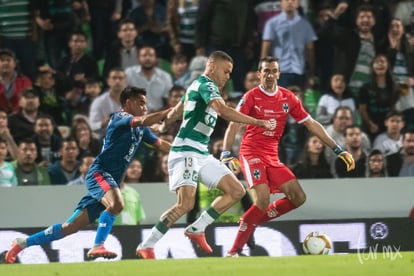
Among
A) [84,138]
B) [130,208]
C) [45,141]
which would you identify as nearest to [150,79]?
[84,138]

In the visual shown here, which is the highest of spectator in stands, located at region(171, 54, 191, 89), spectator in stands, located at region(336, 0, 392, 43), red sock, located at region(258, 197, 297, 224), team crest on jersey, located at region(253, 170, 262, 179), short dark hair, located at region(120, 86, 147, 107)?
spectator in stands, located at region(336, 0, 392, 43)

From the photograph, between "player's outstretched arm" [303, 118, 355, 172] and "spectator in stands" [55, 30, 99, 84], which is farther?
"spectator in stands" [55, 30, 99, 84]

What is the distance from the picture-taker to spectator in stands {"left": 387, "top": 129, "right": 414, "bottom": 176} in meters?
15.1

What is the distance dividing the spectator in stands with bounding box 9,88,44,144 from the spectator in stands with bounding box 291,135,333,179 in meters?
3.27

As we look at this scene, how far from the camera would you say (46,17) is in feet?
56.1

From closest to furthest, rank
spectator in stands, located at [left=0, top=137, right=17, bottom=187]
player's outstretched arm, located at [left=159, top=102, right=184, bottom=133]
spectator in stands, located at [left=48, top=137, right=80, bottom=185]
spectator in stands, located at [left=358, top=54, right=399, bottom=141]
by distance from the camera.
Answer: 1. player's outstretched arm, located at [left=159, top=102, right=184, bottom=133]
2. spectator in stands, located at [left=0, top=137, right=17, bottom=187]
3. spectator in stands, located at [left=48, top=137, right=80, bottom=185]
4. spectator in stands, located at [left=358, top=54, right=399, bottom=141]

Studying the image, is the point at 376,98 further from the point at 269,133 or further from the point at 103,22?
the point at 103,22

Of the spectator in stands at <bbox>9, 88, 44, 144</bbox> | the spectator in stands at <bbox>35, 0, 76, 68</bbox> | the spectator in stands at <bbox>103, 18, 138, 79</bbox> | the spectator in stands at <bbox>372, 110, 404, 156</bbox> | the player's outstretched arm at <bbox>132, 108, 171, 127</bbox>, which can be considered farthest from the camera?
the spectator in stands at <bbox>35, 0, 76, 68</bbox>

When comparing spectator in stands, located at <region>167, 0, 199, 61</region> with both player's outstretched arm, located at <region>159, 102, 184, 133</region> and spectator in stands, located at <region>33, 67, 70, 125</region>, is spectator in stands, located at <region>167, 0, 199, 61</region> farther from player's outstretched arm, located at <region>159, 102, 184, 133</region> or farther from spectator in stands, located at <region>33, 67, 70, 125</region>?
player's outstretched arm, located at <region>159, 102, 184, 133</region>

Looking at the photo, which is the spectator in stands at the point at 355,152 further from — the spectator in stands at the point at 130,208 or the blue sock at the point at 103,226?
the blue sock at the point at 103,226

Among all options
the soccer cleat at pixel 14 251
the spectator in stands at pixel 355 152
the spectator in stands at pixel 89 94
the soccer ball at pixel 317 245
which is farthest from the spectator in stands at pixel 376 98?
the soccer cleat at pixel 14 251

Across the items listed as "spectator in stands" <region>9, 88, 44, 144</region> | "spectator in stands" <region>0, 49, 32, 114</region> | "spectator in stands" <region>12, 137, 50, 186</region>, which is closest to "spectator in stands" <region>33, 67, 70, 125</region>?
"spectator in stands" <region>0, 49, 32, 114</region>

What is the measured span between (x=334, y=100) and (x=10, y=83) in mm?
4175

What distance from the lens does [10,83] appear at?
628 inches
